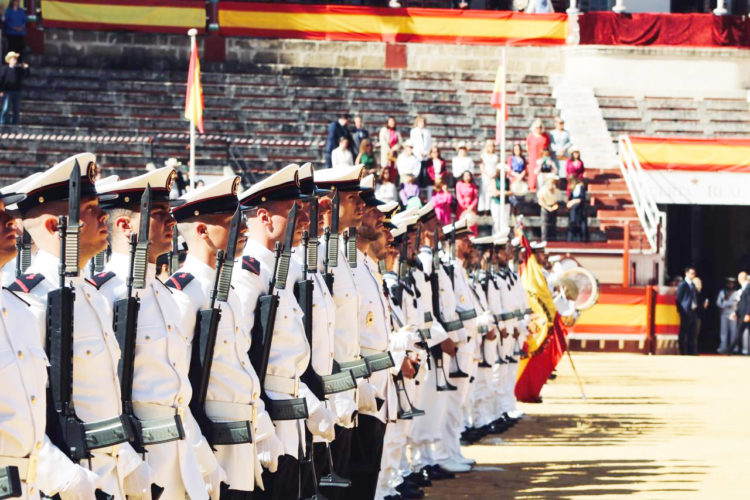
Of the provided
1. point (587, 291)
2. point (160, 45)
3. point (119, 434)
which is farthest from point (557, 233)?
point (119, 434)

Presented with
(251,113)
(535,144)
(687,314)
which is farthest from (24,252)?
(251,113)

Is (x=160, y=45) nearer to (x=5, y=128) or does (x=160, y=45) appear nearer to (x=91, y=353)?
(x=5, y=128)

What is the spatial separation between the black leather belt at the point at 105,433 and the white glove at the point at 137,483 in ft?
0.60

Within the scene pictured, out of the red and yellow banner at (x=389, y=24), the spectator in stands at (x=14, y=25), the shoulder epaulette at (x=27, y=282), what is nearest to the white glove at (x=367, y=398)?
the shoulder epaulette at (x=27, y=282)

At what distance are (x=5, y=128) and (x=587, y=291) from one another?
1123cm

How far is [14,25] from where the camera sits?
108 feet

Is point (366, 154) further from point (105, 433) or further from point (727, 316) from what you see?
point (105, 433)

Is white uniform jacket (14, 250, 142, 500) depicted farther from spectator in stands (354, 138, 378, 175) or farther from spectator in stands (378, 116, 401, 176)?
spectator in stands (378, 116, 401, 176)

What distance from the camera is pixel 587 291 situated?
990 inches

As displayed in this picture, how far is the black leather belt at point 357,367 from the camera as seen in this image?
8529mm

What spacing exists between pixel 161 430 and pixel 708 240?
32349 millimetres

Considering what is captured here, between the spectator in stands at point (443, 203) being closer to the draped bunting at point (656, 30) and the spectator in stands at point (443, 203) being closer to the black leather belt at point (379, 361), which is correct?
the draped bunting at point (656, 30)

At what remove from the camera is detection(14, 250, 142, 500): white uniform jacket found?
17.9ft

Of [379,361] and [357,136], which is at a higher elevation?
[357,136]
